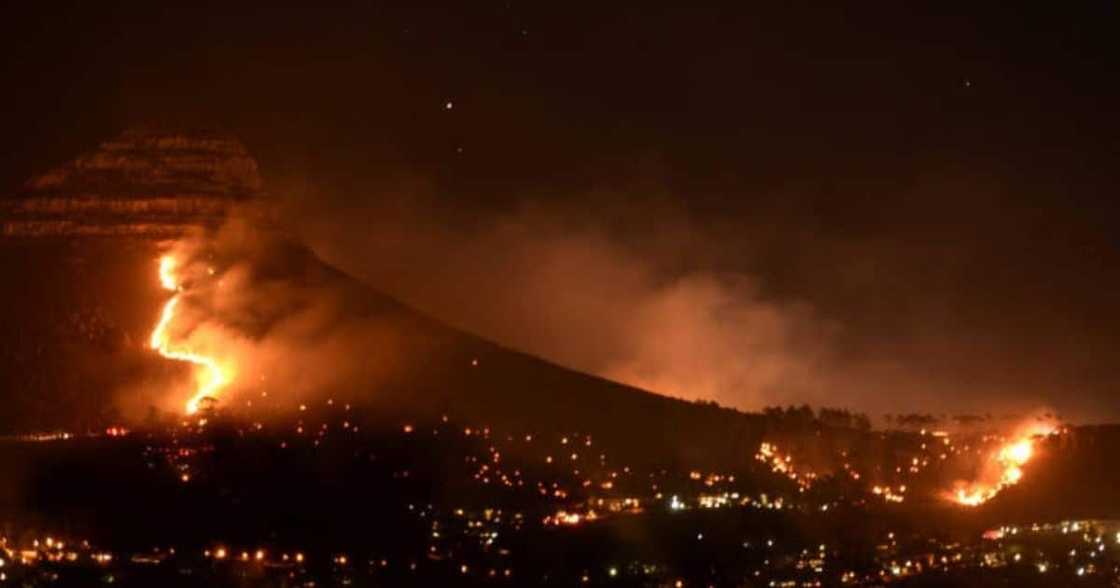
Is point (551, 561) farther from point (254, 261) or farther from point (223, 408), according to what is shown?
point (254, 261)

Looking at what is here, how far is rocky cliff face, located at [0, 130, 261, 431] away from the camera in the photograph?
24.6 m

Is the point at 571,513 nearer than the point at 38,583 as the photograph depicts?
No

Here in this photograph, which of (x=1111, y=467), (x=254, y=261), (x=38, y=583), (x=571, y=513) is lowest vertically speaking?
(x=38, y=583)

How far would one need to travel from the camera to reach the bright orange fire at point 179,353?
25.0m

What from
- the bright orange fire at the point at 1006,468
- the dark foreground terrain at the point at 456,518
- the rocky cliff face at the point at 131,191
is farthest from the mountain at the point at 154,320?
the bright orange fire at the point at 1006,468

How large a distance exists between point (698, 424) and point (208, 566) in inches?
359

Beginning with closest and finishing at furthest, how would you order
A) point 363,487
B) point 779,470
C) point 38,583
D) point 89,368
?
point 38,583
point 363,487
point 89,368
point 779,470

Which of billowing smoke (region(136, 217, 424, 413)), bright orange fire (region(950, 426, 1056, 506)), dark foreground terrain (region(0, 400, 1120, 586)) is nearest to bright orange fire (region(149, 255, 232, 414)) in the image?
billowing smoke (region(136, 217, 424, 413))

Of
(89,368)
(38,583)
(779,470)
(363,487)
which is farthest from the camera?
(779,470)

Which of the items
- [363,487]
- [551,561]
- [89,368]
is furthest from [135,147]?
[551,561]

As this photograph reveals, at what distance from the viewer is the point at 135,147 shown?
2816 centimetres

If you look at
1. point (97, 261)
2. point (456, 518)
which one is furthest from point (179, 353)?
point (456, 518)

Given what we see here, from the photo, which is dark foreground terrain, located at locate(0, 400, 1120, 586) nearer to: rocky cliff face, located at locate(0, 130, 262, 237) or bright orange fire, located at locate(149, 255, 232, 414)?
bright orange fire, located at locate(149, 255, 232, 414)

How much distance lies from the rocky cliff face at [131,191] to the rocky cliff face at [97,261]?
0.01 meters
